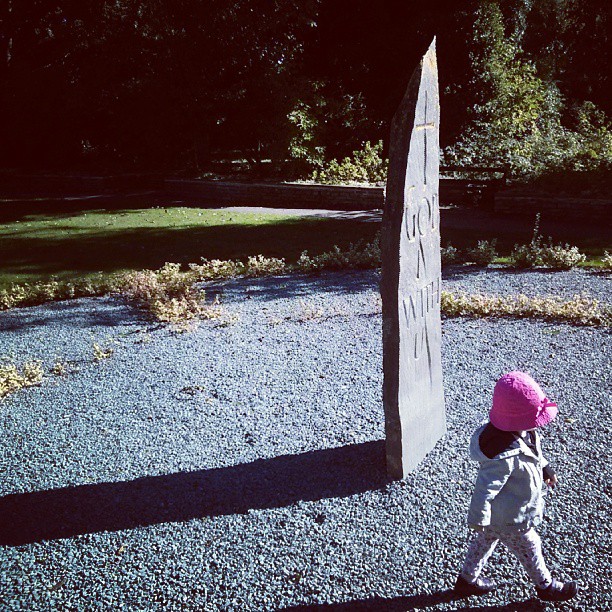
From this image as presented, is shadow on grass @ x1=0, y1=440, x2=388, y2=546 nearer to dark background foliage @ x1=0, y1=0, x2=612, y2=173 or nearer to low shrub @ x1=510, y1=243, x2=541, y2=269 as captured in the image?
low shrub @ x1=510, y1=243, x2=541, y2=269

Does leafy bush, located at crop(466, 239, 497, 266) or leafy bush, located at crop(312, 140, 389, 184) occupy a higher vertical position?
leafy bush, located at crop(312, 140, 389, 184)

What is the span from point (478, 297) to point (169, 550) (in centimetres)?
472

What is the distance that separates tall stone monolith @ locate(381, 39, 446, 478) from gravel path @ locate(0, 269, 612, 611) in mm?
324

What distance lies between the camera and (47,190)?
18.5 meters

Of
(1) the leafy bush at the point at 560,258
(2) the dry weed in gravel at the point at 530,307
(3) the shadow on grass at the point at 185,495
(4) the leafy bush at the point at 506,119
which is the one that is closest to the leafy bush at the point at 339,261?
(2) the dry weed in gravel at the point at 530,307

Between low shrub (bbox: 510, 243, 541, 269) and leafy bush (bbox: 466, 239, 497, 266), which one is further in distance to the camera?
leafy bush (bbox: 466, 239, 497, 266)

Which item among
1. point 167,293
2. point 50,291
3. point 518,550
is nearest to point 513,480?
point 518,550

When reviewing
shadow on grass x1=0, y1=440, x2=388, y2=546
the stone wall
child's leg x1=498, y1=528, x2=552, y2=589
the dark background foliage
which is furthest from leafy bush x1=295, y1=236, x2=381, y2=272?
the dark background foliage

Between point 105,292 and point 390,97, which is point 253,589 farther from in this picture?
point 390,97

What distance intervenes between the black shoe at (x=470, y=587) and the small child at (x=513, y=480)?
79 millimetres

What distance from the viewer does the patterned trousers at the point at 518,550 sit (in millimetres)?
2682

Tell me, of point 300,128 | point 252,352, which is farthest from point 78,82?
point 252,352

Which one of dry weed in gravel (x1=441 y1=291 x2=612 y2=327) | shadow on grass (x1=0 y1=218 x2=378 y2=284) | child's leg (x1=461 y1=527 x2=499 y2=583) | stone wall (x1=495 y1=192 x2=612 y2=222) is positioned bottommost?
child's leg (x1=461 y1=527 x2=499 y2=583)

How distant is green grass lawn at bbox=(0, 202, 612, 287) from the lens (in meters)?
9.43
